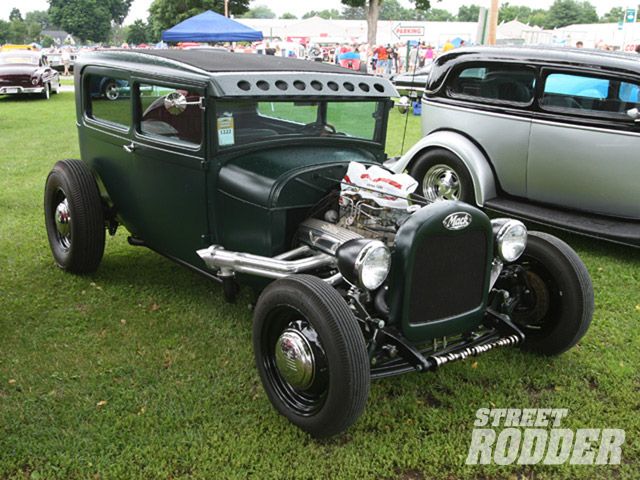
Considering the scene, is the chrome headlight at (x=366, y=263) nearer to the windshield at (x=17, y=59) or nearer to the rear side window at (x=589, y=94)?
the rear side window at (x=589, y=94)

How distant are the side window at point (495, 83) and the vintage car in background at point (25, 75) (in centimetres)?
1425

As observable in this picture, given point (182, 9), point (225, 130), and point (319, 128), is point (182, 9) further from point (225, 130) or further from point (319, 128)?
point (225, 130)

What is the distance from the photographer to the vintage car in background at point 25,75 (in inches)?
647

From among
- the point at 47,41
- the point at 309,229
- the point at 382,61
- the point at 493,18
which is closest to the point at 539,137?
the point at 309,229

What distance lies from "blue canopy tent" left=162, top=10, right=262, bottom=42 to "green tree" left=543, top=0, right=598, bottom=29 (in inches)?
3276

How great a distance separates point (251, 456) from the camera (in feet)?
9.13

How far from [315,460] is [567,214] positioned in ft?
12.5

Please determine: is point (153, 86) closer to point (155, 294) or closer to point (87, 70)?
point (87, 70)

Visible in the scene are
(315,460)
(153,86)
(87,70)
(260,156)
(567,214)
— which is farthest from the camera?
(567,214)

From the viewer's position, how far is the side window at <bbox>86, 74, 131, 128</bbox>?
13.6ft

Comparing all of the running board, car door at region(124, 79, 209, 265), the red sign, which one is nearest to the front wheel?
the red sign

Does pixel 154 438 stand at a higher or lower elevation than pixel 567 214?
lower

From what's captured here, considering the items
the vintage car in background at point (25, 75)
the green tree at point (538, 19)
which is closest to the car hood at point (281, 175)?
the vintage car in background at point (25, 75)

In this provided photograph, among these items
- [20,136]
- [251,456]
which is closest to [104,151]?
[251,456]
